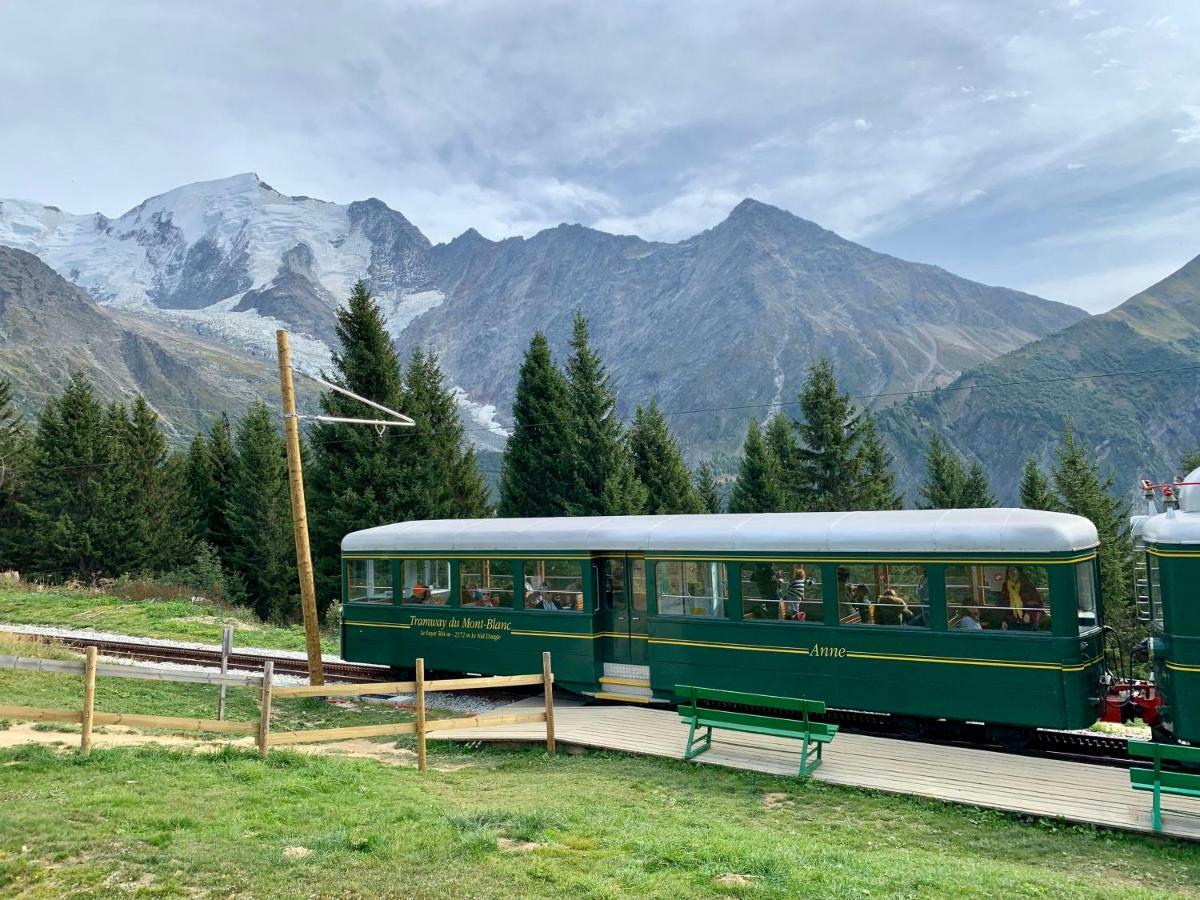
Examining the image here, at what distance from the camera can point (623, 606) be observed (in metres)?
15.6

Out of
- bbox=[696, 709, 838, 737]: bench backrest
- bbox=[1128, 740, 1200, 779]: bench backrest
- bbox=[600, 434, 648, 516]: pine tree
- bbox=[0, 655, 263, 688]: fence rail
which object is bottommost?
bbox=[696, 709, 838, 737]: bench backrest

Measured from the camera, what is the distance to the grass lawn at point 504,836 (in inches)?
269

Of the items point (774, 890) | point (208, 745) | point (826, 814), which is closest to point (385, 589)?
point (208, 745)

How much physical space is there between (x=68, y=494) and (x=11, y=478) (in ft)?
22.0

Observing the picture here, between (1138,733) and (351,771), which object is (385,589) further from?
(1138,733)

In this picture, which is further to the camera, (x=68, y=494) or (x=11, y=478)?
(x=11, y=478)

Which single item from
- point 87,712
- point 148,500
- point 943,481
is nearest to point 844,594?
point 87,712

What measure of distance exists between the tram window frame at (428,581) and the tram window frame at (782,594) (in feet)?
20.9

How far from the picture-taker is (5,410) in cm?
4631

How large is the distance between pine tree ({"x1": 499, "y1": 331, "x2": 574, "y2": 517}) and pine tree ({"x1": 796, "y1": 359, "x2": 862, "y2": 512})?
11769 millimetres

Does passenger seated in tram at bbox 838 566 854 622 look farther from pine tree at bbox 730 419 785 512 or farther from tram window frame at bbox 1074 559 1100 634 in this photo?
pine tree at bbox 730 419 785 512

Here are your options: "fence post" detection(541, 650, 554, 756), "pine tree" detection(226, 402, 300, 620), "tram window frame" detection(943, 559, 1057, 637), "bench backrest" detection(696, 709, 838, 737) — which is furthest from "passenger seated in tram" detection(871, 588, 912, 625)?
"pine tree" detection(226, 402, 300, 620)

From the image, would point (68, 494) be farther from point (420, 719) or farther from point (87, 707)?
point (420, 719)

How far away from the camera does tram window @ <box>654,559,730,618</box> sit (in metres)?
14.3
